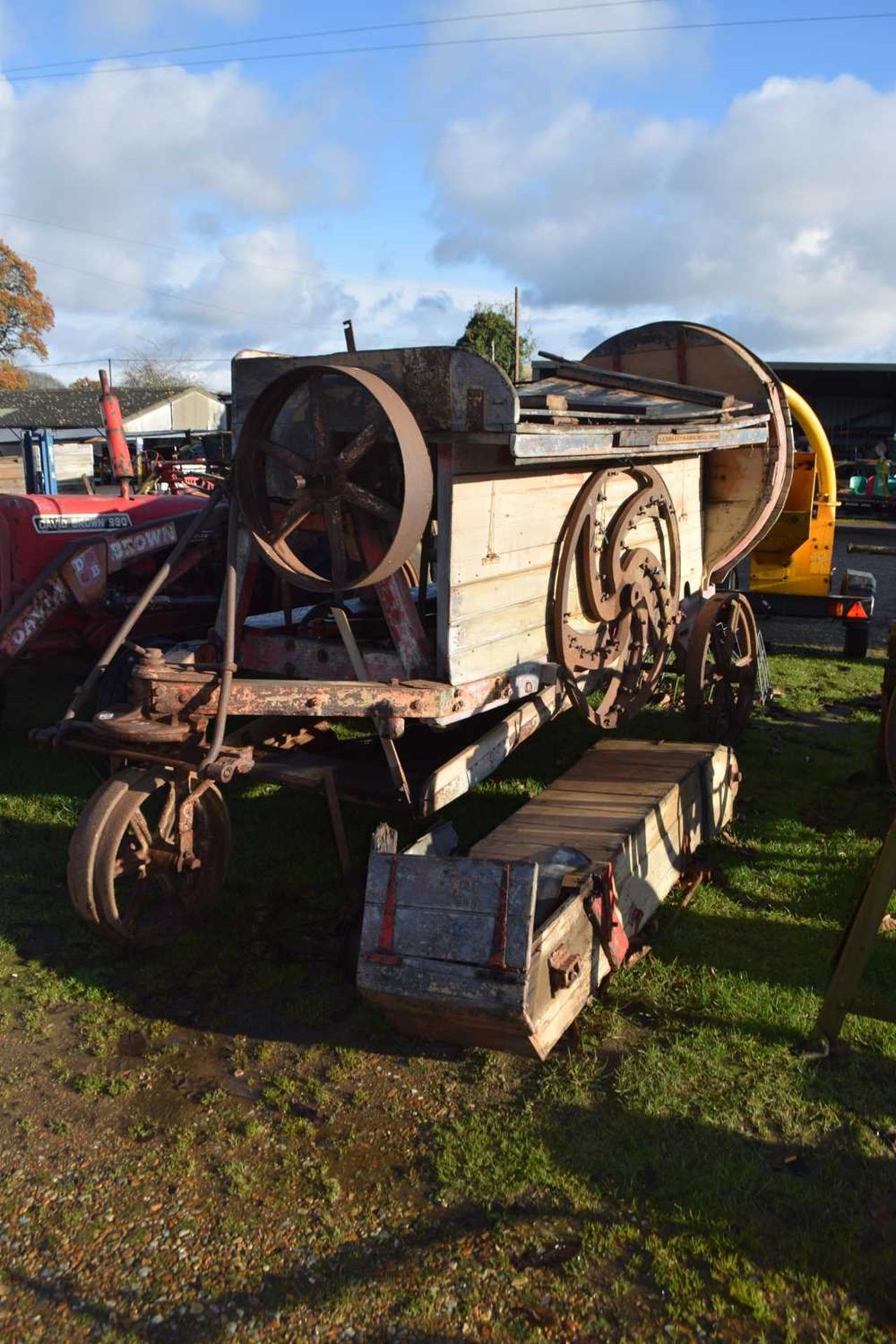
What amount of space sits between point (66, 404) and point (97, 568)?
4168cm

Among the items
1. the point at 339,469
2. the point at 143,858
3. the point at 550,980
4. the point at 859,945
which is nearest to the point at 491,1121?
the point at 550,980

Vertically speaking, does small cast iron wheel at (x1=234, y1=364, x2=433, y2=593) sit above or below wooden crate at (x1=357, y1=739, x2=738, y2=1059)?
above

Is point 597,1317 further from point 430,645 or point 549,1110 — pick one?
point 430,645

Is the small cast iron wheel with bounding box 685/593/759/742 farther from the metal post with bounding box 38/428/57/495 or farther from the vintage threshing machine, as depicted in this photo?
the metal post with bounding box 38/428/57/495

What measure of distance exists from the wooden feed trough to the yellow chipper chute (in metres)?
3.40

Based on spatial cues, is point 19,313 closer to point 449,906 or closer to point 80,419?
point 80,419

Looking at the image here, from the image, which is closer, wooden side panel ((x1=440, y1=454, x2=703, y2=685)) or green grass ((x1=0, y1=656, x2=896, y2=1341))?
green grass ((x1=0, y1=656, x2=896, y2=1341))

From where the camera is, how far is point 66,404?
43.6 m

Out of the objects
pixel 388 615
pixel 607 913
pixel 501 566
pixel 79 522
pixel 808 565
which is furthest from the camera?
pixel 808 565

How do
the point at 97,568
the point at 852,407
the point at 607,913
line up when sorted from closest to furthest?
the point at 607,913
the point at 97,568
the point at 852,407

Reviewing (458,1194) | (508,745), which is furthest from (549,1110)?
(508,745)

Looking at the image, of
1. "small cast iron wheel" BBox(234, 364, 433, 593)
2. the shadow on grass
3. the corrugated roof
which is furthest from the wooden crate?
the corrugated roof

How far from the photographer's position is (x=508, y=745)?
192 inches

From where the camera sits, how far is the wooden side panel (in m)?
4.33
